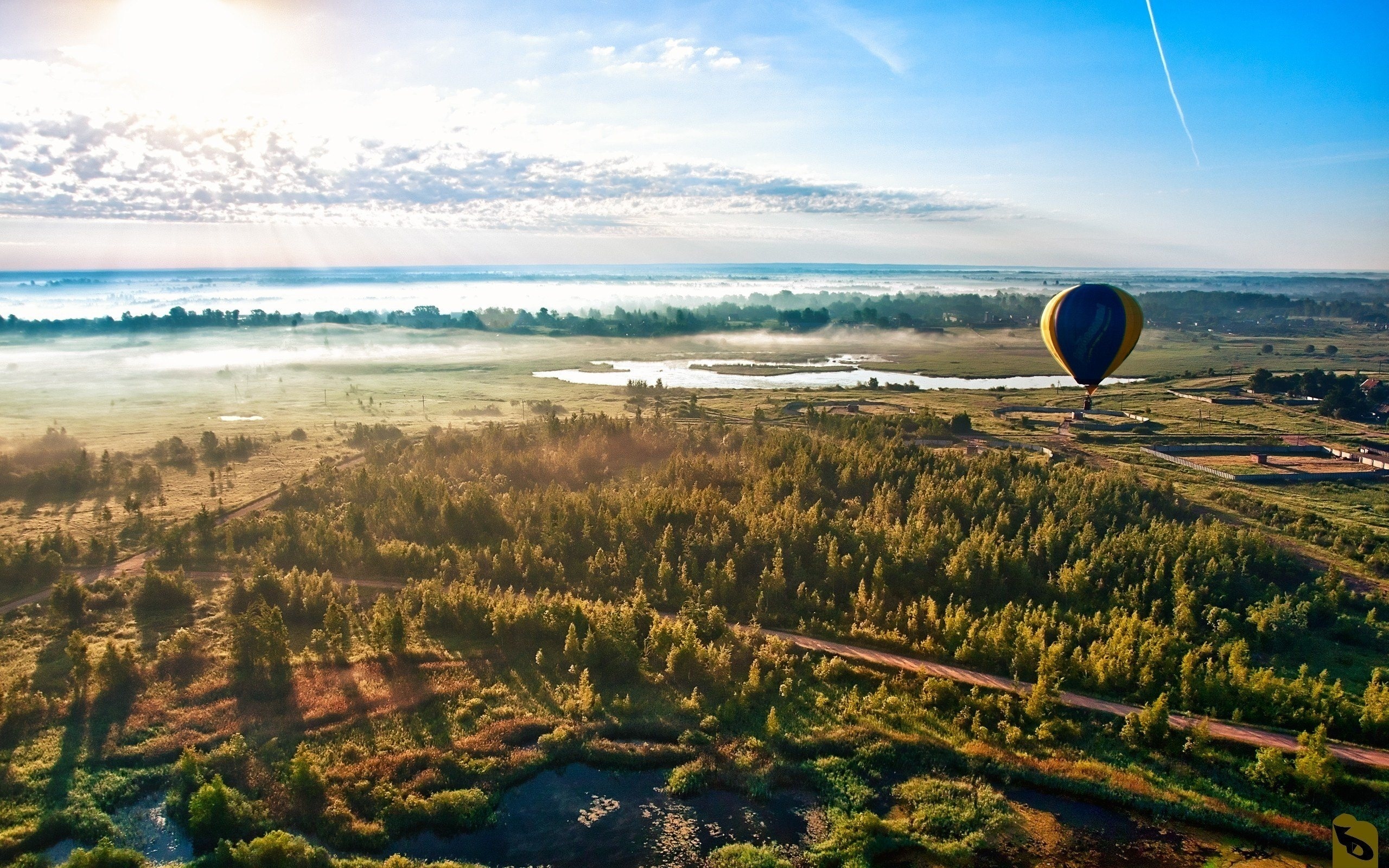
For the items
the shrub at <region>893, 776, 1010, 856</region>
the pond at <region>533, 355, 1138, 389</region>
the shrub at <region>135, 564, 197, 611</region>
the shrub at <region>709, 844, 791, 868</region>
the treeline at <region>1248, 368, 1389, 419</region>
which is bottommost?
the shrub at <region>709, 844, 791, 868</region>

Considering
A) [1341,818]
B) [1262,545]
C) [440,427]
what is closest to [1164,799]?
[1341,818]

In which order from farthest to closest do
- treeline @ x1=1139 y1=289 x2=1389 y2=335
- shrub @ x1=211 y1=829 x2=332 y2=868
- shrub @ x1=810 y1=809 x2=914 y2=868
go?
treeline @ x1=1139 y1=289 x2=1389 y2=335
shrub @ x1=810 y1=809 x2=914 y2=868
shrub @ x1=211 y1=829 x2=332 y2=868

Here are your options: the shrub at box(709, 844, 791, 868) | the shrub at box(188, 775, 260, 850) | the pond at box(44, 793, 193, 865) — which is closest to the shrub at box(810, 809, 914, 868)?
the shrub at box(709, 844, 791, 868)

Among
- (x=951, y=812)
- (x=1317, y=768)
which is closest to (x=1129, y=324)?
(x=1317, y=768)

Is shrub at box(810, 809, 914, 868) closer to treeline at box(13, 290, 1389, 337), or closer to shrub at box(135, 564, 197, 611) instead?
shrub at box(135, 564, 197, 611)

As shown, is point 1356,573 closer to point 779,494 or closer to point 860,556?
point 860,556

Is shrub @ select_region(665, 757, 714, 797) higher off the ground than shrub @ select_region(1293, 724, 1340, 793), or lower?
lower
